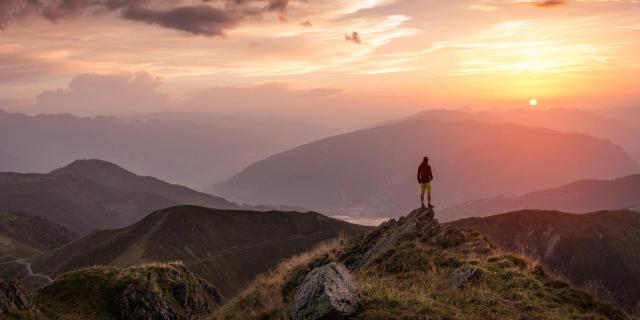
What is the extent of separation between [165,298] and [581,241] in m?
160

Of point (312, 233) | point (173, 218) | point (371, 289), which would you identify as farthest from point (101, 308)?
point (312, 233)

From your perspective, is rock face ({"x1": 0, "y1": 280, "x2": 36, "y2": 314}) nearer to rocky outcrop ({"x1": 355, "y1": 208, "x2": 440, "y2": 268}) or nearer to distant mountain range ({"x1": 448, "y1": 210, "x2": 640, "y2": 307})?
rocky outcrop ({"x1": 355, "y1": 208, "x2": 440, "y2": 268})

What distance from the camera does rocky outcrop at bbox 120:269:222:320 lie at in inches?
1602

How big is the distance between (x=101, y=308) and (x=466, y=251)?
2982 cm

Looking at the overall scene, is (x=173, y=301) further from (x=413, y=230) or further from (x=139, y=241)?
(x=139, y=241)

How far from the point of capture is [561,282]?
19609 mm

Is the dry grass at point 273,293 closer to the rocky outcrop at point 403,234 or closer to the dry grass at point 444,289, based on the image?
the dry grass at point 444,289

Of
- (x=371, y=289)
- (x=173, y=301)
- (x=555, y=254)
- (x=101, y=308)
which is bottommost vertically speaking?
(x=555, y=254)

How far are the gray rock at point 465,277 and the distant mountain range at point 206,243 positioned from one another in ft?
325

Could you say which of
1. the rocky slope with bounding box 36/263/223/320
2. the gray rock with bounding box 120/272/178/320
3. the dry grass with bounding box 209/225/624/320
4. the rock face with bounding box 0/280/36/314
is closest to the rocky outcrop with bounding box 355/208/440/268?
the dry grass with bounding box 209/225/624/320

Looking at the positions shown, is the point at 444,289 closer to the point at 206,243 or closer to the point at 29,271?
the point at 206,243

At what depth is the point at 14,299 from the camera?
3200 centimetres

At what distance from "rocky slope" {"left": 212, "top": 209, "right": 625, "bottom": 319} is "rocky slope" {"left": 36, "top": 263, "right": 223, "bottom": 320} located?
18.1m

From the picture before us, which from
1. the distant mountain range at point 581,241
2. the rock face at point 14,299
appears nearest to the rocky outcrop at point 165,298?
the rock face at point 14,299
